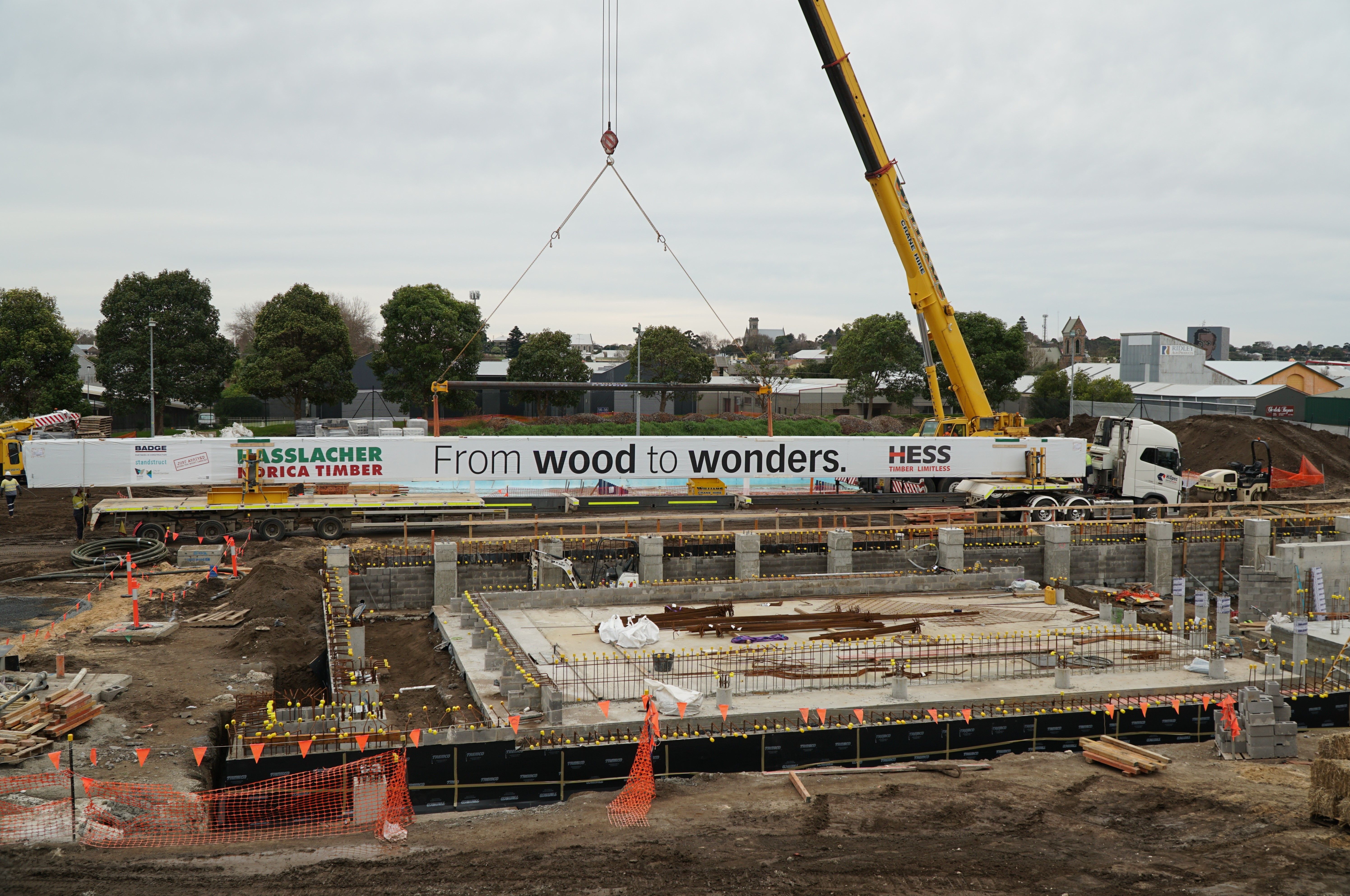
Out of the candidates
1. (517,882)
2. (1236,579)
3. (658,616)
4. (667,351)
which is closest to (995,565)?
(1236,579)

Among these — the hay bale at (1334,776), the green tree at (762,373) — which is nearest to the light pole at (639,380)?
the green tree at (762,373)

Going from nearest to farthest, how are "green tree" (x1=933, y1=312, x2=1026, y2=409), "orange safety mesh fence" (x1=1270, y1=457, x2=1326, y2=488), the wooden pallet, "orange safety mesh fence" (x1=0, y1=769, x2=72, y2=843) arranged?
"orange safety mesh fence" (x1=0, y1=769, x2=72, y2=843), the wooden pallet, "orange safety mesh fence" (x1=1270, y1=457, x2=1326, y2=488), "green tree" (x1=933, y1=312, x2=1026, y2=409)

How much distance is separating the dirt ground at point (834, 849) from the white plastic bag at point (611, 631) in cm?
617

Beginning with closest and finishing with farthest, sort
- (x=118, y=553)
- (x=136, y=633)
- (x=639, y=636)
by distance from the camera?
(x=136, y=633) < (x=639, y=636) < (x=118, y=553)

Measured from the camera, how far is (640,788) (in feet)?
53.6

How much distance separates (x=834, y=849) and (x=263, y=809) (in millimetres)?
8386

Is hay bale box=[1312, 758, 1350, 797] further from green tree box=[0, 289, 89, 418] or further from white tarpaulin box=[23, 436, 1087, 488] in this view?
green tree box=[0, 289, 89, 418]

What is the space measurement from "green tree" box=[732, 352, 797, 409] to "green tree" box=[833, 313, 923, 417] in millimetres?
6703

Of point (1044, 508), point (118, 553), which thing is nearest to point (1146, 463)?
point (1044, 508)

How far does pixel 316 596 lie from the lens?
86.3 ft

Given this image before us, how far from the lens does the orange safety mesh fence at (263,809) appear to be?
45.0 feet

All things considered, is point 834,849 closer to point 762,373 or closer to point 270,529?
point 270,529

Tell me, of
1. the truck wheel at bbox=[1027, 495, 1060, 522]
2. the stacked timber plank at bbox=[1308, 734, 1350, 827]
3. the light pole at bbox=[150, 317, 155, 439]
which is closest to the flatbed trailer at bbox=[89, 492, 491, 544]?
the light pole at bbox=[150, 317, 155, 439]

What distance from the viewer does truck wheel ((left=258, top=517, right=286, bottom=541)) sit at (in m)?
32.7
